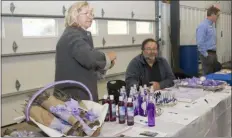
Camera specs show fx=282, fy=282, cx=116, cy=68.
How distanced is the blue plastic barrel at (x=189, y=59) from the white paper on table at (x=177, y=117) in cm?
511

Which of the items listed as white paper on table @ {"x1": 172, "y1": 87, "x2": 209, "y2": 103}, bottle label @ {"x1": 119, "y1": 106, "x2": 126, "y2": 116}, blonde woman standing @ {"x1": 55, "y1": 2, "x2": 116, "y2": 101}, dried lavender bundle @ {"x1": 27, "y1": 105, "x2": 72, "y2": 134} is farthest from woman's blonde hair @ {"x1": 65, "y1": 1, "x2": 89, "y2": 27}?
white paper on table @ {"x1": 172, "y1": 87, "x2": 209, "y2": 103}

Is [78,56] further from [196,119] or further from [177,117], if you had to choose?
[196,119]

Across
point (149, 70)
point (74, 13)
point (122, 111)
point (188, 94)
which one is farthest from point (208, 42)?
point (122, 111)

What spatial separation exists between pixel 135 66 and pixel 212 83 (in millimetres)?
759

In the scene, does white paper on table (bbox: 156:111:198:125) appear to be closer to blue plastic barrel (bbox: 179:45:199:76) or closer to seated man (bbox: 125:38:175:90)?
seated man (bbox: 125:38:175:90)

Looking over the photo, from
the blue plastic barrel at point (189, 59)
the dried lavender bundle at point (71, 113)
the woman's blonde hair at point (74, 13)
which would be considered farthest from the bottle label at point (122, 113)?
the blue plastic barrel at point (189, 59)

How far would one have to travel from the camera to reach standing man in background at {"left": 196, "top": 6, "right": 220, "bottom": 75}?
4.18 metres

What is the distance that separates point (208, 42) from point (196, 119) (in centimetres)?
267

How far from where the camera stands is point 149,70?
282cm

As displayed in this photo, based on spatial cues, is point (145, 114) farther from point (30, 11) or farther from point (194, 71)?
point (194, 71)

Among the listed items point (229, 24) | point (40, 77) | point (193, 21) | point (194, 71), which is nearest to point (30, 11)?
point (40, 77)

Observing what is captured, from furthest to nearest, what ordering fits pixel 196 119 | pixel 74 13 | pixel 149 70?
pixel 149 70
pixel 74 13
pixel 196 119

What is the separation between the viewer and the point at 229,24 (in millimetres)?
9789

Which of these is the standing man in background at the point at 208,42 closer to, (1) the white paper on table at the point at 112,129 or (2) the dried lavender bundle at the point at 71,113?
(1) the white paper on table at the point at 112,129
